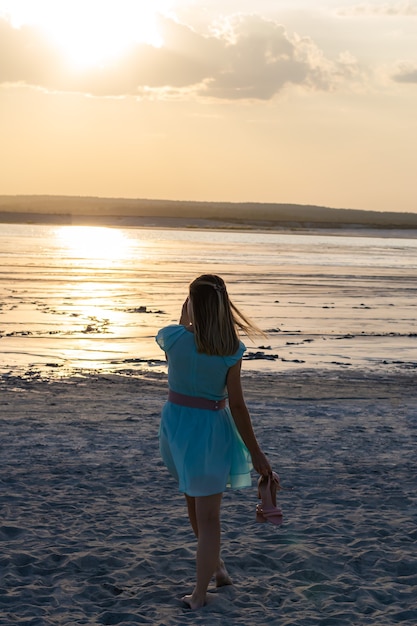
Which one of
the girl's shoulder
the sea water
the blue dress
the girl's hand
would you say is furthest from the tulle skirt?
the sea water

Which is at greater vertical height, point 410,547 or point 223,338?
point 223,338

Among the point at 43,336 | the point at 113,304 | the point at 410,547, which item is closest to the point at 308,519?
the point at 410,547

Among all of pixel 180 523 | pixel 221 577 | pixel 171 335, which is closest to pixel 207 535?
pixel 221 577

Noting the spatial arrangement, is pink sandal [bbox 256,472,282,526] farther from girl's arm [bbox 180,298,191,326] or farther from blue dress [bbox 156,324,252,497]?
girl's arm [bbox 180,298,191,326]

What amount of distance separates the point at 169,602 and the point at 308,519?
176cm

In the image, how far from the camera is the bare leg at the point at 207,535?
4.98 metres

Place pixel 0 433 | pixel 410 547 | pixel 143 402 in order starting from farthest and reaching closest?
pixel 143 402 < pixel 0 433 < pixel 410 547

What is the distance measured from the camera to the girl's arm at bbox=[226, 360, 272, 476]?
487 centimetres

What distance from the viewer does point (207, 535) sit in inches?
197

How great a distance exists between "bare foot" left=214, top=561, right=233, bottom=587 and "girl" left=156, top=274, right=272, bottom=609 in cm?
43

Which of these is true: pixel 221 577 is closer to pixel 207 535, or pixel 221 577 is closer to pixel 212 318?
pixel 207 535

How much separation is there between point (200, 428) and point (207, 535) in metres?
0.58

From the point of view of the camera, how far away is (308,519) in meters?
6.81

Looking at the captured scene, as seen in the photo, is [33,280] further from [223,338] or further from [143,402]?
[223,338]
